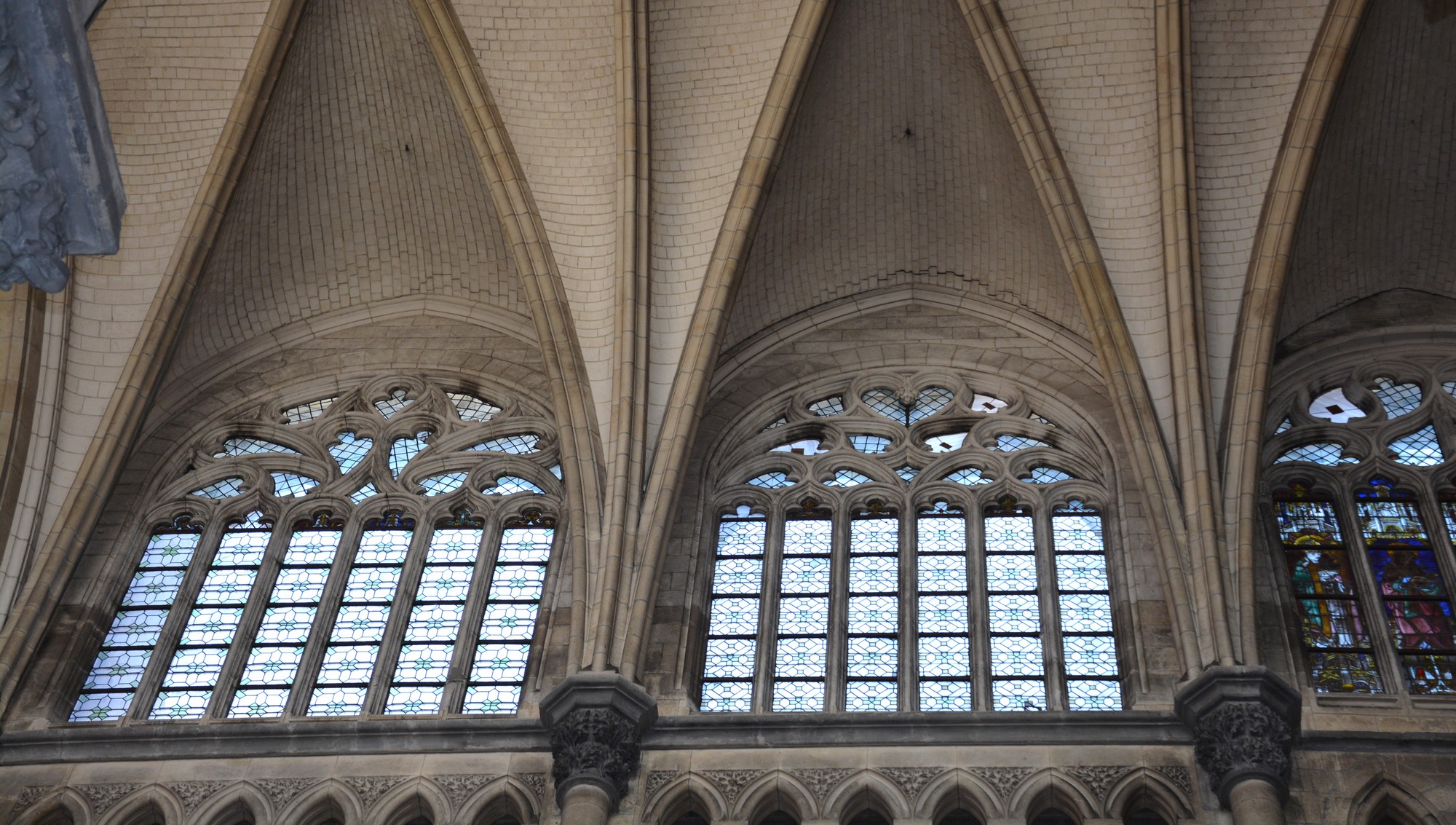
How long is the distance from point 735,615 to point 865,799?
104 inches

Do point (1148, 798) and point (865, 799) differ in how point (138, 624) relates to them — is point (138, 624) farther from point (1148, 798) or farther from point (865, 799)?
point (1148, 798)

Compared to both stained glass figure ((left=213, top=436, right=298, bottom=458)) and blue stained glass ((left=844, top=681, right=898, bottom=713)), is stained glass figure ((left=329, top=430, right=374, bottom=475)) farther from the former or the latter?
blue stained glass ((left=844, top=681, right=898, bottom=713))

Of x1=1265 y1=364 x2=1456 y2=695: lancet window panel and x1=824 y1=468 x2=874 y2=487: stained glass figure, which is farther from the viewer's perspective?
x1=824 y1=468 x2=874 y2=487: stained glass figure

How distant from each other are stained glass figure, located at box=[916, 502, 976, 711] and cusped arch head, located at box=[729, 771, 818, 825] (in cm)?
141

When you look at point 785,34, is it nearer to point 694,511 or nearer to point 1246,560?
point 694,511

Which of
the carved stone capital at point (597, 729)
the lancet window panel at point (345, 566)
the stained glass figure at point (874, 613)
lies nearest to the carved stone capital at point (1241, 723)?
the stained glass figure at point (874, 613)

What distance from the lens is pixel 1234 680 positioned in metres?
Result: 14.4

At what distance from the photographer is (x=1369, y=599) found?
16.2 m

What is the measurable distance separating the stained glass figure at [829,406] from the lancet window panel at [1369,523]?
4.11 meters

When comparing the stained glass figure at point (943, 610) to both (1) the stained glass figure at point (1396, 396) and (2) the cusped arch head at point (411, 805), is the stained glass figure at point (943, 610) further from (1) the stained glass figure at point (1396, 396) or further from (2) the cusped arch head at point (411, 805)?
(1) the stained glass figure at point (1396, 396)

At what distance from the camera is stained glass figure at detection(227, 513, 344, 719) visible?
53.0 feet

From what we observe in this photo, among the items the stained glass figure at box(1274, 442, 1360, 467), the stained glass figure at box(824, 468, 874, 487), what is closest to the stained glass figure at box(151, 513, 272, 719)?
the stained glass figure at box(824, 468, 874, 487)

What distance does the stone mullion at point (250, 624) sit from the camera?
1611cm

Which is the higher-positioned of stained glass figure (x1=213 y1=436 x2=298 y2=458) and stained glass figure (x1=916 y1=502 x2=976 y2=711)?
stained glass figure (x1=213 y1=436 x2=298 y2=458)
